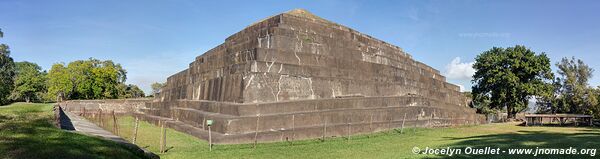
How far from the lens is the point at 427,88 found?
21.7m

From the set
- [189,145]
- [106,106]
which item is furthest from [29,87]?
[189,145]

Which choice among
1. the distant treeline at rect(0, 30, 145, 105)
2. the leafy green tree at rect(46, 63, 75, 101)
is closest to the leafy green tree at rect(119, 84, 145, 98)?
the distant treeline at rect(0, 30, 145, 105)

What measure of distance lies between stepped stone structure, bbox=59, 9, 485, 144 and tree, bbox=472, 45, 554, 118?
42.9ft

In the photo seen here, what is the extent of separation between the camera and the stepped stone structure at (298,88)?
40.0 ft

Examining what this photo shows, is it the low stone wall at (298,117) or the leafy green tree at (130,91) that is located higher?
the leafy green tree at (130,91)

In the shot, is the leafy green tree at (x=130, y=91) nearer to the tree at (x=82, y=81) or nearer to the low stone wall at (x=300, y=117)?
the tree at (x=82, y=81)

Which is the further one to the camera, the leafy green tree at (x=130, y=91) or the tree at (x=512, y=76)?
the leafy green tree at (x=130, y=91)

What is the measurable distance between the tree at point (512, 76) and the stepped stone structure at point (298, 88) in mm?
13067

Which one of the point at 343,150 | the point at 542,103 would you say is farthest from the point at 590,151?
the point at 542,103

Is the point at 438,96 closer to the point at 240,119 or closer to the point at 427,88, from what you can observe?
the point at 427,88

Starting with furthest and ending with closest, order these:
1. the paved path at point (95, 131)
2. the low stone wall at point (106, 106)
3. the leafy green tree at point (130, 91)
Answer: the leafy green tree at point (130, 91), the low stone wall at point (106, 106), the paved path at point (95, 131)

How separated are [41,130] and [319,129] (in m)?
7.98

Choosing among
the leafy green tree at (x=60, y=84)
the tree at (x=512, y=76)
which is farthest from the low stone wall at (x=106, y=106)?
the tree at (x=512, y=76)

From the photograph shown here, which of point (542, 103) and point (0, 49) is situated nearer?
point (0, 49)
